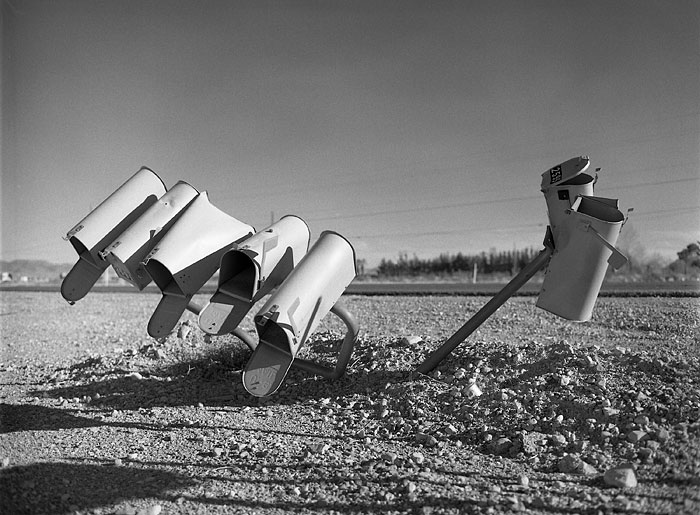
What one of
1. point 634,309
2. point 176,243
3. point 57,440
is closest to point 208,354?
point 57,440

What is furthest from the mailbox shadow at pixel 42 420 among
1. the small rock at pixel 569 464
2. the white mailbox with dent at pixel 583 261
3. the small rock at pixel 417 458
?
the white mailbox with dent at pixel 583 261

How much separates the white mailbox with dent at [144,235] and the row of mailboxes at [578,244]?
188 centimetres

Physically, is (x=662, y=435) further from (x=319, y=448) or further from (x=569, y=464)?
(x=319, y=448)

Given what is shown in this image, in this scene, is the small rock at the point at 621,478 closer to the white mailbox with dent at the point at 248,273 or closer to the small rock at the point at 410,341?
the white mailbox with dent at the point at 248,273

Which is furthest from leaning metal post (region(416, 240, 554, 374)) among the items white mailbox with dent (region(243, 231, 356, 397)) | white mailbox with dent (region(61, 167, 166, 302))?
white mailbox with dent (region(61, 167, 166, 302))

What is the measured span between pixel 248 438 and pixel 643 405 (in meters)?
2.01

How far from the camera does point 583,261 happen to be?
2.79m

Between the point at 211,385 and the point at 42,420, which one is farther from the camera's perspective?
the point at 211,385

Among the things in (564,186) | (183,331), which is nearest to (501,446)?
(564,186)

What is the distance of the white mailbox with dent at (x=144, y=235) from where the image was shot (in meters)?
2.89

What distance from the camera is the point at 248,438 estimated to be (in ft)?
10.1

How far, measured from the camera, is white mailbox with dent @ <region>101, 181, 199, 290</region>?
289 cm

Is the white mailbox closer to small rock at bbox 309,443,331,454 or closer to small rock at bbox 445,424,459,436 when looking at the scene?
small rock at bbox 445,424,459,436

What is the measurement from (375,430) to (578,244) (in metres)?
1.41
